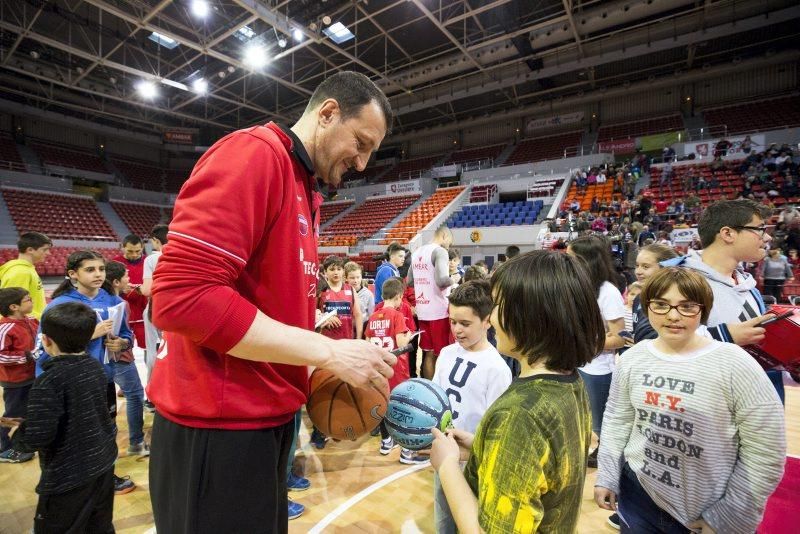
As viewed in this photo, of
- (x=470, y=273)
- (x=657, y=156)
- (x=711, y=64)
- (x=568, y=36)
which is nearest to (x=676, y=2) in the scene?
(x=568, y=36)

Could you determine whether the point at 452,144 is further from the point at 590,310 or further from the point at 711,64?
the point at 590,310

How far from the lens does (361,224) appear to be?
806 inches

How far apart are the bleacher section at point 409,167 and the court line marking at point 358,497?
2230cm

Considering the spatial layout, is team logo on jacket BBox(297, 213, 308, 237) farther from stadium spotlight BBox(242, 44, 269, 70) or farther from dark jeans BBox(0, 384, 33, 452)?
stadium spotlight BBox(242, 44, 269, 70)

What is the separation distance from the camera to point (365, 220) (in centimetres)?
2070

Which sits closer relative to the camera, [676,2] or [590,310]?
[590,310]

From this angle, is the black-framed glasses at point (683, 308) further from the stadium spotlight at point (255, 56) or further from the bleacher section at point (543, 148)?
the bleacher section at point (543, 148)

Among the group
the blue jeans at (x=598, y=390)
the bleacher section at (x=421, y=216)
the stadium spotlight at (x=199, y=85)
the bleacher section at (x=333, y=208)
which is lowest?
the blue jeans at (x=598, y=390)

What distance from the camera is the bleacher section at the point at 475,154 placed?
22.5 m

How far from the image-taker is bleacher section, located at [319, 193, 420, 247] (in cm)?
1861

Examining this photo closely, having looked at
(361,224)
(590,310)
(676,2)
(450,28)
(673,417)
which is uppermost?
(450,28)

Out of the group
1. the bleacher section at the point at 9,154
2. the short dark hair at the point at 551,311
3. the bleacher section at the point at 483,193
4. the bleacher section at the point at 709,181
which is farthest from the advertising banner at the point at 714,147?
the bleacher section at the point at 9,154

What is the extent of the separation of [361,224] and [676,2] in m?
14.7

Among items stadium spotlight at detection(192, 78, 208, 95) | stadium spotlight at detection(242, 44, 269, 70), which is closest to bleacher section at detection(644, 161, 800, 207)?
stadium spotlight at detection(242, 44, 269, 70)
